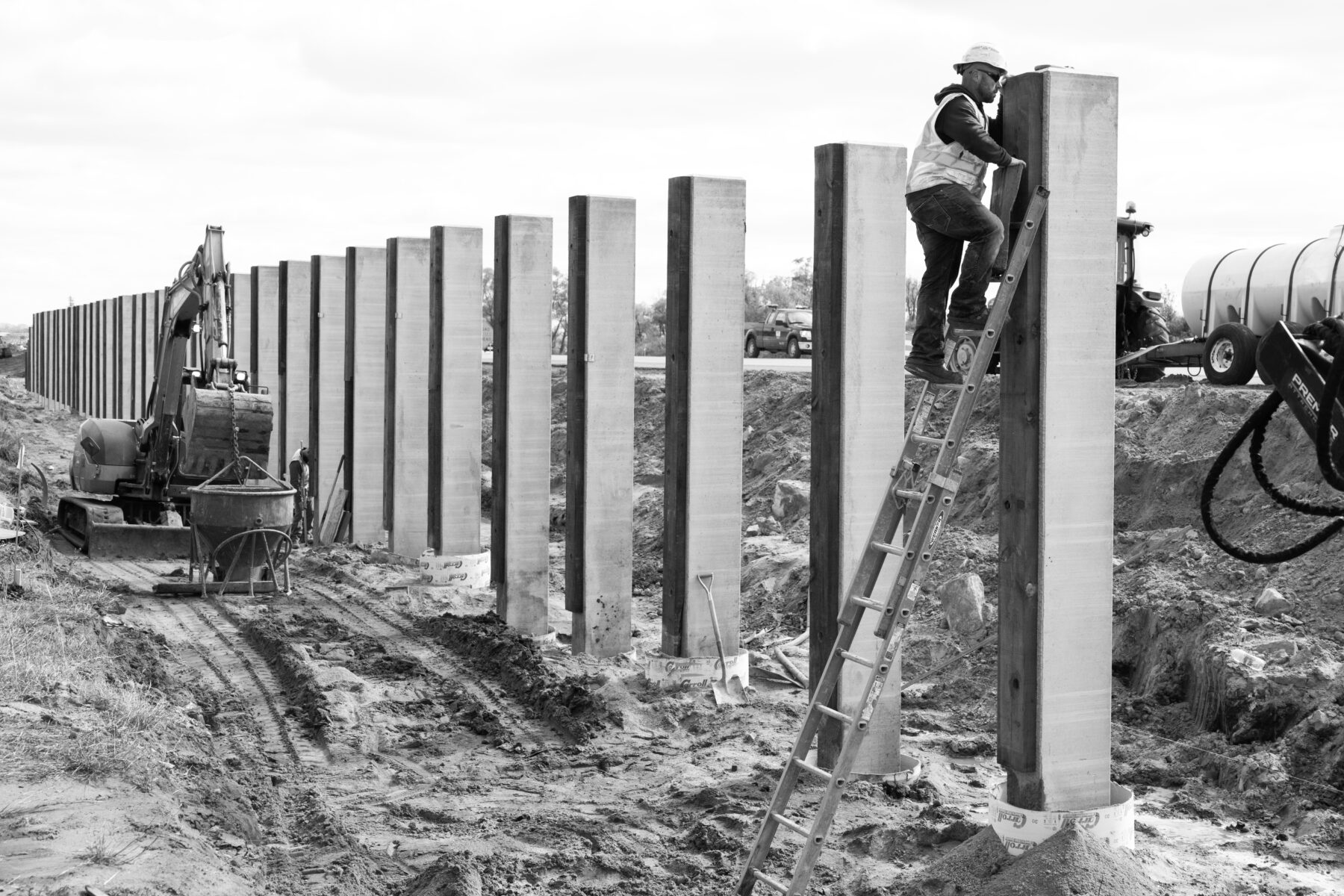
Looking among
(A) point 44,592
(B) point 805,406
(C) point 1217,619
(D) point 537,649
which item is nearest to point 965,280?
(C) point 1217,619

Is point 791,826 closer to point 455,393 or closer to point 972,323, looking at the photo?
point 972,323

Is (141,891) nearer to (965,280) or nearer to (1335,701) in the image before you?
(965,280)

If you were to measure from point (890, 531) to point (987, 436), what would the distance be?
26.1 ft

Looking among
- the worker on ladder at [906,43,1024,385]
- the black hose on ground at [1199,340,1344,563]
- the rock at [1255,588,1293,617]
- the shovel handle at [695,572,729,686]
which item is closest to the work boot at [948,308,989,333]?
the worker on ladder at [906,43,1024,385]

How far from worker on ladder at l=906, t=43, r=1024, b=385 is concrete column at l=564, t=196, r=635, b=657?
389cm

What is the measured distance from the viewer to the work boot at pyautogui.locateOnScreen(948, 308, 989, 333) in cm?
596

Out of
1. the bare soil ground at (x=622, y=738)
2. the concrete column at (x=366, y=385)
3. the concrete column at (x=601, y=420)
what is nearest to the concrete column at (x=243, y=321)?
the concrete column at (x=366, y=385)

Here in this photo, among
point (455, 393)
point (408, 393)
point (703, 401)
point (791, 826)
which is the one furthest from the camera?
point (408, 393)

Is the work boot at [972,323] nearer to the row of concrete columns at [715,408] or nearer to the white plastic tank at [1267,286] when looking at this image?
the row of concrete columns at [715,408]

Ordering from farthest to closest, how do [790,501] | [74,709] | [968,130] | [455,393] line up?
[790,501] → [455,393] → [74,709] → [968,130]

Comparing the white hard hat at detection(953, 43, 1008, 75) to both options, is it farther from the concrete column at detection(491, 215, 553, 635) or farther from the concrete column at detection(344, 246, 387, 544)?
the concrete column at detection(344, 246, 387, 544)

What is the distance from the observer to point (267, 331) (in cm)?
2158

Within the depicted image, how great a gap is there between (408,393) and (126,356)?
21264mm

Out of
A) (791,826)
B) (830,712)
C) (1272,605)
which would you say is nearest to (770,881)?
(791,826)
